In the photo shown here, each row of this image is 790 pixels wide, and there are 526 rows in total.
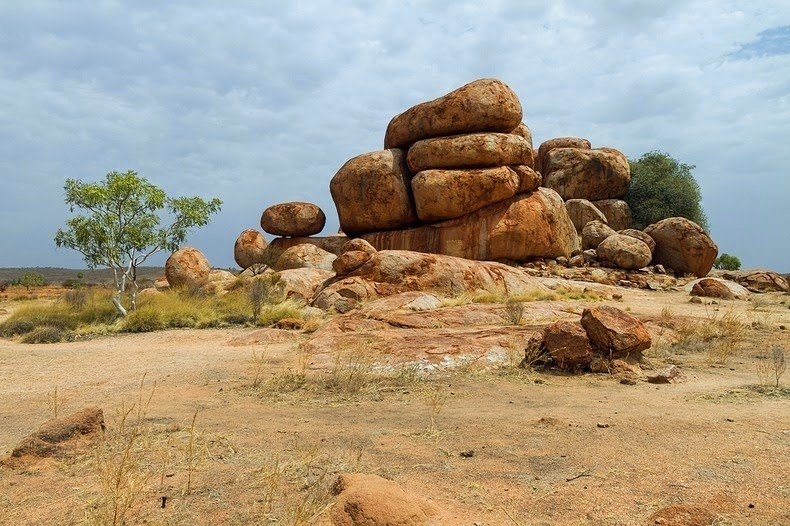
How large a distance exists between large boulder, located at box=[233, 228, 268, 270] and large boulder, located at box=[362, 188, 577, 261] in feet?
25.0

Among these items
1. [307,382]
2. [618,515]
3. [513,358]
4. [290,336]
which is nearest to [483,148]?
[290,336]

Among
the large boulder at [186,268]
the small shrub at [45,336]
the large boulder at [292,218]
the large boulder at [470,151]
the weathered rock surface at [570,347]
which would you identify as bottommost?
the small shrub at [45,336]

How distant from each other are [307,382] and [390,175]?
16.4m

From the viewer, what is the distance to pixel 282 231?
1044 inches

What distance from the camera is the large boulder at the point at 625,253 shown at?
22156 mm

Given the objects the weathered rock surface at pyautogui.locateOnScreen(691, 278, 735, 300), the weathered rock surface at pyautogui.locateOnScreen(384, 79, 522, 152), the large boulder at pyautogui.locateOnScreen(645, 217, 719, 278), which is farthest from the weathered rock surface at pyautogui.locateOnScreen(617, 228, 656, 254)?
the weathered rock surface at pyautogui.locateOnScreen(384, 79, 522, 152)

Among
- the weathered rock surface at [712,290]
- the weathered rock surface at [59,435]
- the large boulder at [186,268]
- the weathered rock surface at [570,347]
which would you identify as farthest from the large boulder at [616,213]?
the weathered rock surface at [59,435]

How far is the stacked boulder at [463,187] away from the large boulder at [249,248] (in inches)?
226

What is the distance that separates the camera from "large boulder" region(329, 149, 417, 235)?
74.3ft

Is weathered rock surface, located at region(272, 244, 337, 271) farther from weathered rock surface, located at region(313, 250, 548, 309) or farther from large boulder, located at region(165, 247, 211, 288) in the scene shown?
weathered rock surface, located at region(313, 250, 548, 309)

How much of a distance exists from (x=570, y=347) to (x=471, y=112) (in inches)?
621

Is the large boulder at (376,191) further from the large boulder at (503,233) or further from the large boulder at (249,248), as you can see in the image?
the large boulder at (249,248)

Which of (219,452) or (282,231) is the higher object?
(282,231)

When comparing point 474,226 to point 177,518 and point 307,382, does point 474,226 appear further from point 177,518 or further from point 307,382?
point 177,518
